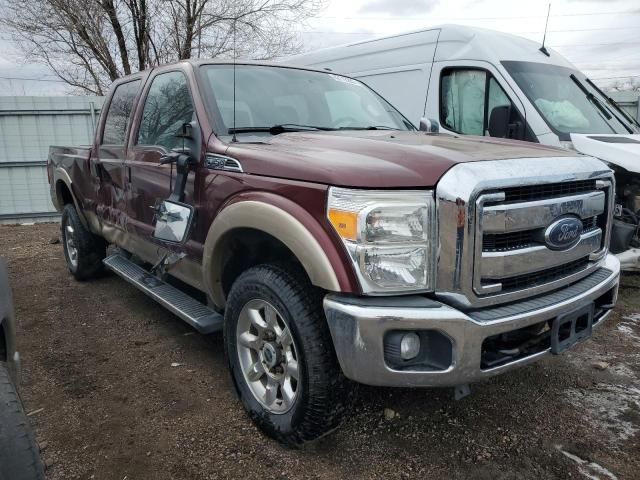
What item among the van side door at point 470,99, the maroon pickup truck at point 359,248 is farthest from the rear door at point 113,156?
the van side door at point 470,99

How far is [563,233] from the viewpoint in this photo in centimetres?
230

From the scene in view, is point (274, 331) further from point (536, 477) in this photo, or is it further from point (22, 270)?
point (22, 270)

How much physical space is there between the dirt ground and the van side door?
101 inches

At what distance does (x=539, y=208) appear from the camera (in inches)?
86.8

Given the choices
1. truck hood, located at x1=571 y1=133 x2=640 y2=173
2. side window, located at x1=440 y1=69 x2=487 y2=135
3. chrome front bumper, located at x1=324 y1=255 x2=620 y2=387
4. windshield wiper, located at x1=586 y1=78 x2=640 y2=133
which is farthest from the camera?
windshield wiper, located at x1=586 y1=78 x2=640 y2=133

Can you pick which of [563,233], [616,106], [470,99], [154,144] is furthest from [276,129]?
[616,106]

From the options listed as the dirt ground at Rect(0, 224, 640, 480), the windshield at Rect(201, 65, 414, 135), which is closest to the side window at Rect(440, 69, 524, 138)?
the windshield at Rect(201, 65, 414, 135)

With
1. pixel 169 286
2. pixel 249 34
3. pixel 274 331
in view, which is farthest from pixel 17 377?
pixel 249 34

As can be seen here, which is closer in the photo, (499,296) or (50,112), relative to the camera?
(499,296)

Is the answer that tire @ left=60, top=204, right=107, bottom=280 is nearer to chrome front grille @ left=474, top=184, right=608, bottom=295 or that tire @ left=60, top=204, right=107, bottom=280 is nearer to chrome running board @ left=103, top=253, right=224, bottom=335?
chrome running board @ left=103, top=253, right=224, bottom=335

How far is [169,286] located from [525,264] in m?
2.50

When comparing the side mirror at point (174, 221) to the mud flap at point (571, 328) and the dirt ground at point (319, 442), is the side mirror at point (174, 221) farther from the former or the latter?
the mud flap at point (571, 328)

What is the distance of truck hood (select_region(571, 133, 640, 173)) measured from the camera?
4656mm

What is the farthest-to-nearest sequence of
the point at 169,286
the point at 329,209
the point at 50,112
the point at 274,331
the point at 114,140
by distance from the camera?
the point at 50,112, the point at 114,140, the point at 169,286, the point at 274,331, the point at 329,209
